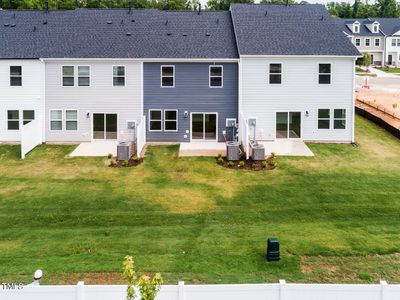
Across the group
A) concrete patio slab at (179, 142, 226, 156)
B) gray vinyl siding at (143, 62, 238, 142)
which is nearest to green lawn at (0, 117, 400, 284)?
concrete patio slab at (179, 142, 226, 156)

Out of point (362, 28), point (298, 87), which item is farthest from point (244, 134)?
point (362, 28)

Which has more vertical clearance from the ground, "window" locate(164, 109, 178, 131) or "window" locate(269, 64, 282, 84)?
"window" locate(269, 64, 282, 84)

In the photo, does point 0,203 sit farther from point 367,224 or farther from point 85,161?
point 367,224

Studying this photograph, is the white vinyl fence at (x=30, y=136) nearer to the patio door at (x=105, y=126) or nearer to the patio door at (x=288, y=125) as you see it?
the patio door at (x=105, y=126)

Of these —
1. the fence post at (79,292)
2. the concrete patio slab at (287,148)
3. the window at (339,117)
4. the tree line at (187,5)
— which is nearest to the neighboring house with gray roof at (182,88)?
the window at (339,117)

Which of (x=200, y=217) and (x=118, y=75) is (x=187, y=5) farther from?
(x=200, y=217)

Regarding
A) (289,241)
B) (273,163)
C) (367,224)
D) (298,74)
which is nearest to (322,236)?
(289,241)

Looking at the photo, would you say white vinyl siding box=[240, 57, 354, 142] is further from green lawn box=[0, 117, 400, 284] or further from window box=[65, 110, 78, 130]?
window box=[65, 110, 78, 130]
